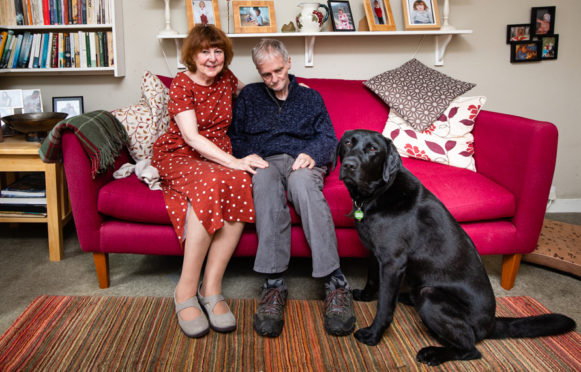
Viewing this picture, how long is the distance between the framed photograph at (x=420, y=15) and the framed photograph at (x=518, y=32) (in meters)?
0.53

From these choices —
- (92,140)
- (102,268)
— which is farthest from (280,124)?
(102,268)

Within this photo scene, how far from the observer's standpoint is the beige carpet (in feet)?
6.55

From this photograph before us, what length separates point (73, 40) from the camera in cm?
247

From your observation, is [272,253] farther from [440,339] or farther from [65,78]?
[65,78]

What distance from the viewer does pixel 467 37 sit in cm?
270

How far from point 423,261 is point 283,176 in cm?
70

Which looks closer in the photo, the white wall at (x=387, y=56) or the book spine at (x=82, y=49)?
the book spine at (x=82, y=49)

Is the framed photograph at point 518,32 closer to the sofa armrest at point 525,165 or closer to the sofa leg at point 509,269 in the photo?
the sofa armrest at point 525,165

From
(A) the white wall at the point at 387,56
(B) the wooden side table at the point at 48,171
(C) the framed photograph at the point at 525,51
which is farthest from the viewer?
(C) the framed photograph at the point at 525,51

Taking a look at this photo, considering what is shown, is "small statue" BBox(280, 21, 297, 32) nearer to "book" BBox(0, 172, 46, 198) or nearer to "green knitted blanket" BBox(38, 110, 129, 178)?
"green knitted blanket" BBox(38, 110, 129, 178)

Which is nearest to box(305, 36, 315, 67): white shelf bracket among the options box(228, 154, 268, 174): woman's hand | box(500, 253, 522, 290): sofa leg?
box(228, 154, 268, 174): woman's hand

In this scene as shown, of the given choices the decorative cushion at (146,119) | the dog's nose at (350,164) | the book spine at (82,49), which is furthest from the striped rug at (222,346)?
the book spine at (82,49)

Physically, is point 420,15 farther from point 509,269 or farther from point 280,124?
point 509,269

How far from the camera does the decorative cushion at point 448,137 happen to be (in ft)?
7.05
